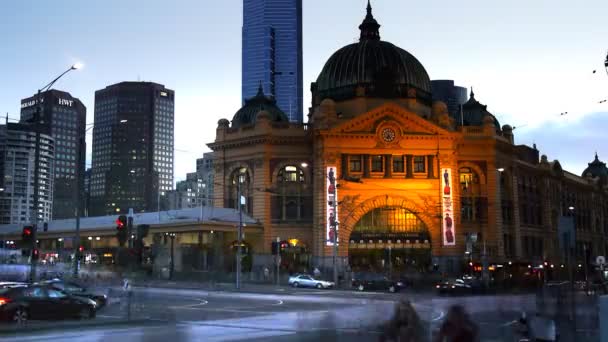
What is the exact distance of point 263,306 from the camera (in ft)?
112

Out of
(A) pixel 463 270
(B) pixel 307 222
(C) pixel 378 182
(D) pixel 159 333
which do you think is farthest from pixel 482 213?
(D) pixel 159 333

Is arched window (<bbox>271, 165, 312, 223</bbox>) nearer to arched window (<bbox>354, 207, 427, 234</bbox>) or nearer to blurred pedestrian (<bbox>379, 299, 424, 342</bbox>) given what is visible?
arched window (<bbox>354, 207, 427, 234</bbox>)

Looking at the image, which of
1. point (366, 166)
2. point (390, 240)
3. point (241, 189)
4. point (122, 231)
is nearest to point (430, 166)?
point (366, 166)

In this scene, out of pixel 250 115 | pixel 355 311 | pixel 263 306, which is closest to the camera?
pixel 355 311

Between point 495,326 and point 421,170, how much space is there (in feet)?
167

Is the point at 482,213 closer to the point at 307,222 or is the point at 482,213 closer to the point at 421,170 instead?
the point at 421,170

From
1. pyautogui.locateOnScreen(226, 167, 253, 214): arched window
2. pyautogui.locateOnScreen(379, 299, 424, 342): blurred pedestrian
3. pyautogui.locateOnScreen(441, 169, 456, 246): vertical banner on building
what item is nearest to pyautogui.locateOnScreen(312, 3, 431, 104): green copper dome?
pyautogui.locateOnScreen(441, 169, 456, 246): vertical banner on building

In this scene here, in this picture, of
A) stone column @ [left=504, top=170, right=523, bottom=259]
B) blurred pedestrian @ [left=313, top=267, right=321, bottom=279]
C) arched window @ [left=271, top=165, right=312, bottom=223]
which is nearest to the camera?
blurred pedestrian @ [left=313, top=267, right=321, bottom=279]

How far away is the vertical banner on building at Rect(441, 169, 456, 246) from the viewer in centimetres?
7294

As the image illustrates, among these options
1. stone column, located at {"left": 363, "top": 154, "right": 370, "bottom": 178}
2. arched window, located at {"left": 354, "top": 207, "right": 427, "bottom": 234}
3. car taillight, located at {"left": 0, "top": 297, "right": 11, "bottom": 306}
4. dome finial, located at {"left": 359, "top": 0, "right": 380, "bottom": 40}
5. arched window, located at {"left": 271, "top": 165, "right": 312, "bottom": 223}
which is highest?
dome finial, located at {"left": 359, "top": 0, "right": 380, "bottom": 40}

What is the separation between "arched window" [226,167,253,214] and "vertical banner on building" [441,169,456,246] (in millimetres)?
20689

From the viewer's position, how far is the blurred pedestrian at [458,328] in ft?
36.8

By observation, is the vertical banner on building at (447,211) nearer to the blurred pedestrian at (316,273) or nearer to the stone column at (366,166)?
the stone column at (366,166)

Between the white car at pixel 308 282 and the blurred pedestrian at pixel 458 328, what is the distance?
46966 millimetres
